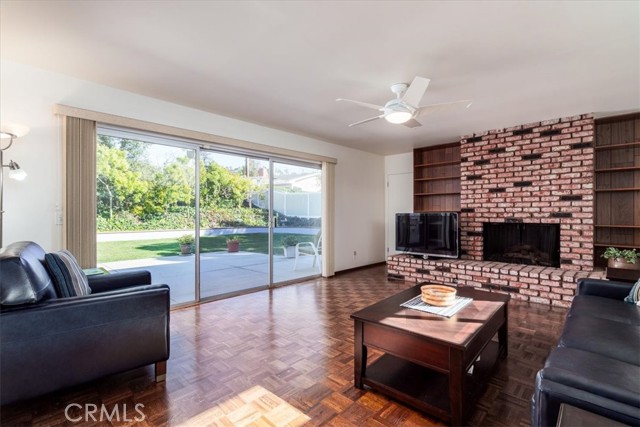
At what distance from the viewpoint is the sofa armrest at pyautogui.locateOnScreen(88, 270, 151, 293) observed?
2.43m

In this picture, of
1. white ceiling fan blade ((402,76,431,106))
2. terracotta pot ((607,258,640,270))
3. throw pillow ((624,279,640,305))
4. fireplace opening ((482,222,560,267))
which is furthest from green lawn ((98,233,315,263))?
terracotta pot ((607,258,640,270))

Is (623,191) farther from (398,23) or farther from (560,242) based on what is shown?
(398,23)

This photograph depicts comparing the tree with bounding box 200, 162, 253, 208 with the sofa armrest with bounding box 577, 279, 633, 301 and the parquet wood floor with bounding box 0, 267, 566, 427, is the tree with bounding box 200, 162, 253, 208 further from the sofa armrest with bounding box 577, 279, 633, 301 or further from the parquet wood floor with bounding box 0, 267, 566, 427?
the sofa armrest with bounding box 577, 279, 633, 301

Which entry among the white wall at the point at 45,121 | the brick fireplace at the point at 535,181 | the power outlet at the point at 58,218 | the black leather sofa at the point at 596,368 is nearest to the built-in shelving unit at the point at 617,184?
the brick fireplace at the point at 535,181

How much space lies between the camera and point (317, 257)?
5348 millimetres

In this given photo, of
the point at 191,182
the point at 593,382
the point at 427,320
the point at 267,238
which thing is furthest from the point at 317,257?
the point at 593,382

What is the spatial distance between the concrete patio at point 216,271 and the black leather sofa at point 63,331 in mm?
1632

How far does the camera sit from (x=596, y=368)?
130 cm

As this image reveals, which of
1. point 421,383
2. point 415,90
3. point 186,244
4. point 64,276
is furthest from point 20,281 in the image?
point 415,90

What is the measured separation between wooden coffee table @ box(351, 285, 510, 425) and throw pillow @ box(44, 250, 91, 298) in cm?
183

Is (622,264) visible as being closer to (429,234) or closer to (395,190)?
(429,234)

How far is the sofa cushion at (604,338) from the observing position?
1483mm

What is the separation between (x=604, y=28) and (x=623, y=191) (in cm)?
297

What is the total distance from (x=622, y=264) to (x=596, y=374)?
326cm
